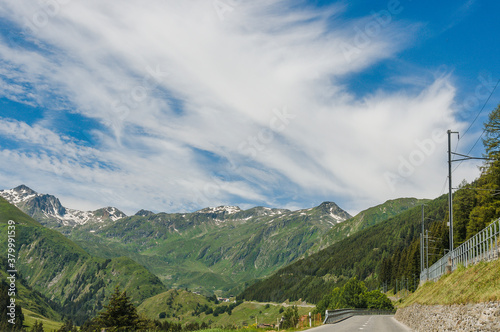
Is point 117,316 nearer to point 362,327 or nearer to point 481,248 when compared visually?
point 362,327

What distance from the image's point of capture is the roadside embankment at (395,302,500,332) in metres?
12.7

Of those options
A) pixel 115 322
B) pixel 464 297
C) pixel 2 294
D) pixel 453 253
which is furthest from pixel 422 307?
pixel 2 294

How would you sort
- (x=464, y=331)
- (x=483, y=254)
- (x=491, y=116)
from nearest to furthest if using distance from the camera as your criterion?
(x=464, y=331) < (x=483, y=254) < (x=491, y=116)

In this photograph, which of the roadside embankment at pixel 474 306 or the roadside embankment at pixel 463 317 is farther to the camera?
the roadside embankment at pixel 474 306

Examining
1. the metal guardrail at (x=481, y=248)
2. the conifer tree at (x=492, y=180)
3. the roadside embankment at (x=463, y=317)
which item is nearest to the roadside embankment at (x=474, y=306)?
the roadside embankment at (x=463, y=317)

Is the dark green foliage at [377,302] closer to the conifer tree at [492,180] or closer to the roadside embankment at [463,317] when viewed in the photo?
the conifer tree at [492,180]

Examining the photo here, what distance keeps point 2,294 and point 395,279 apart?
17963 centimetres

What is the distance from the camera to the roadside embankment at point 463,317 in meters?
12.7

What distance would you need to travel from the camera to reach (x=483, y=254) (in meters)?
20.6

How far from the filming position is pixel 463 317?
15.5m

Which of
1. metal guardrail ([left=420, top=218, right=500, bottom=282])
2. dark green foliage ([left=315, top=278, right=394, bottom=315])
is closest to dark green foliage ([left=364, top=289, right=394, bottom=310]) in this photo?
dark green foliage ([left=315, top=278, right=394, bottom=315])

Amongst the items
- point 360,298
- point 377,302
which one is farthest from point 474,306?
point 360,298

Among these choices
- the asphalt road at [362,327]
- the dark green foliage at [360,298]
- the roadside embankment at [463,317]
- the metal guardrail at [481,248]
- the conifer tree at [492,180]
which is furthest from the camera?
the dark green foliage at [360,298]

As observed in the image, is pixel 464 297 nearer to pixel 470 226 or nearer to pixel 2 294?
pixel 470 226
